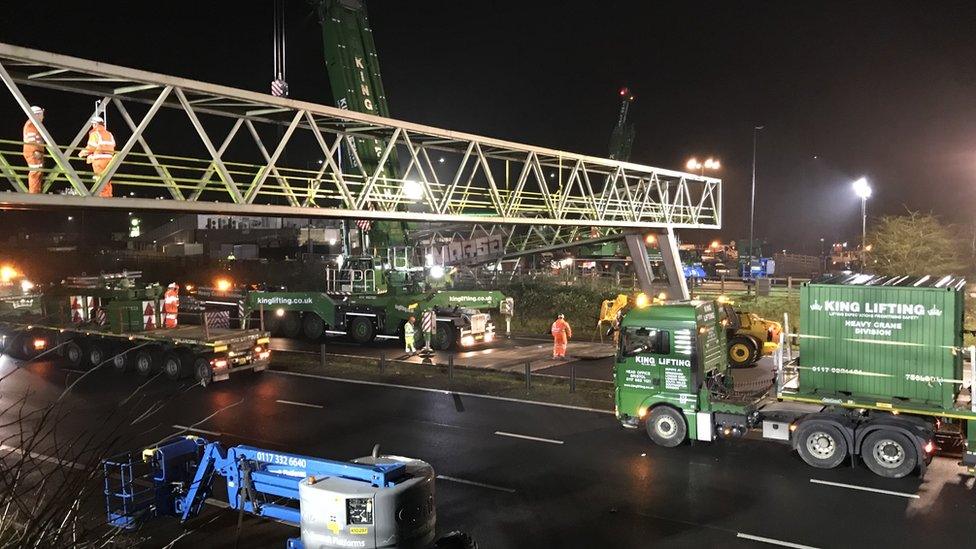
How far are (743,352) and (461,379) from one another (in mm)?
9370

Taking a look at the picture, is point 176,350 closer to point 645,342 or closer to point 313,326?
point 313,326

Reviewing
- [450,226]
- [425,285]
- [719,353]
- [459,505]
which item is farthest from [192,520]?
[450,226]

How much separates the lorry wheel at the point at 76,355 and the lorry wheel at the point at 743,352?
70.9ft

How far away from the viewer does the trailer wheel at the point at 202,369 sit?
1931cm

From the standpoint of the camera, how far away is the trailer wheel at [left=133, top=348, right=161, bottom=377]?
2062 cm

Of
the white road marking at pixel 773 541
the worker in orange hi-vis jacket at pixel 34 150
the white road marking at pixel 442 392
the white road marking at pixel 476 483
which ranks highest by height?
the worker in orange hi-vis jacket at pixel 34 150

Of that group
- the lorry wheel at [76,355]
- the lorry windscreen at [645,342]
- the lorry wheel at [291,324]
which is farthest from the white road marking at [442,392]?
the lorry wheel at [291,324]

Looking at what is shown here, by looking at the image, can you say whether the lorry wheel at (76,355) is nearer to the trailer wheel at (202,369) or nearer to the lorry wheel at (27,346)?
the lorry wheel at (27,346)

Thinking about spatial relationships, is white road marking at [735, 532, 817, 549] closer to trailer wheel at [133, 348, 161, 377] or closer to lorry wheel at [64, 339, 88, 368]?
trailer wheel at [133, 348, 161, 377]

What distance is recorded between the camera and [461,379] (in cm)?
1998

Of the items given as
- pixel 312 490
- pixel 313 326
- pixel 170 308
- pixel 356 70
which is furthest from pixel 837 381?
pixel 313 326

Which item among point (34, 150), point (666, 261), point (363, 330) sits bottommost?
point (363, 330)

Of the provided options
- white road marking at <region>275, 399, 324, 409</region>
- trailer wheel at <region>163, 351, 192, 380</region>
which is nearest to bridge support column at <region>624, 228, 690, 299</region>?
white road marking at <region>275, 399, 324, 409</region>

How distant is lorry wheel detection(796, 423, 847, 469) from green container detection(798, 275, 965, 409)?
0.63m
